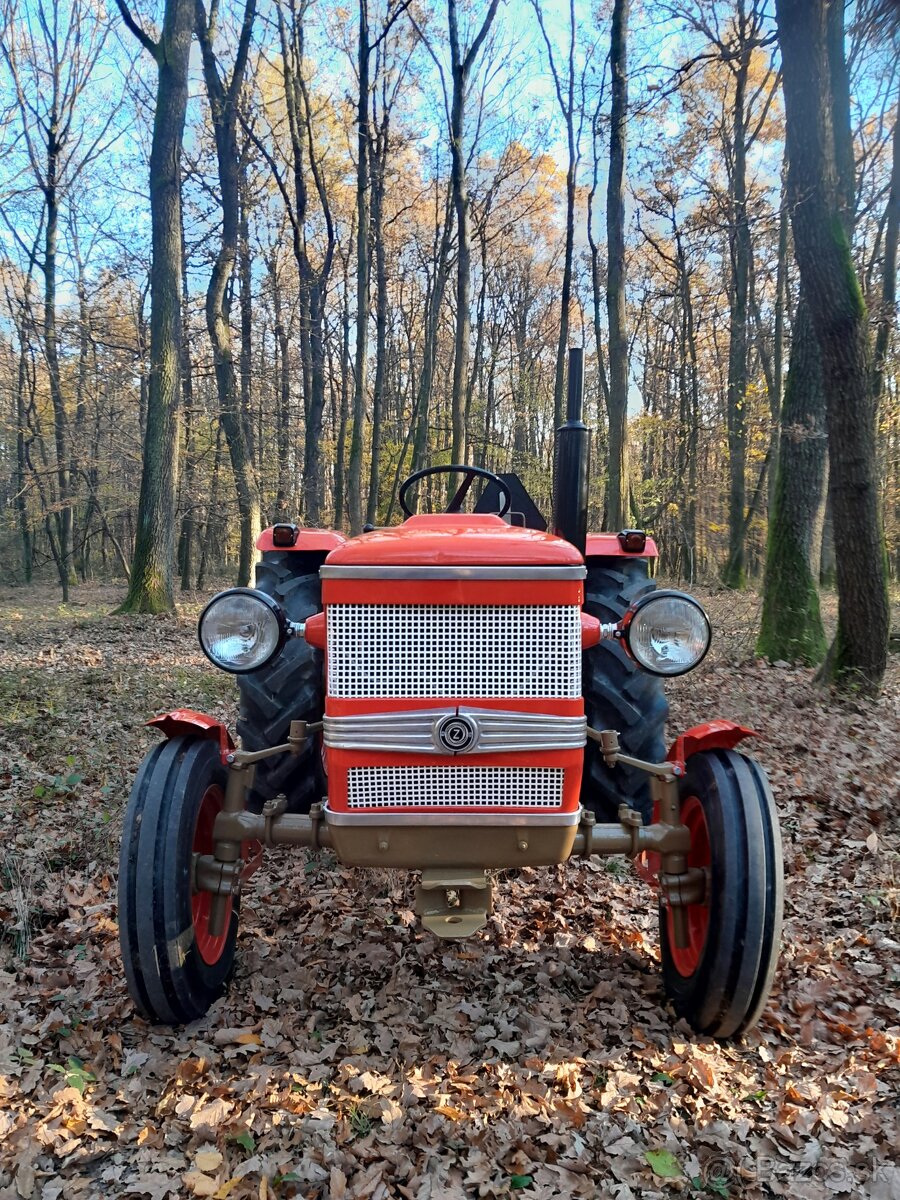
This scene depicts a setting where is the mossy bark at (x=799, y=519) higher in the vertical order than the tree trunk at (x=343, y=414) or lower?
lower

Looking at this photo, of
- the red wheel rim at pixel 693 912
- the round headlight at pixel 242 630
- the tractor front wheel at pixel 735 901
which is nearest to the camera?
the tractor front wheel at pixel 735 901

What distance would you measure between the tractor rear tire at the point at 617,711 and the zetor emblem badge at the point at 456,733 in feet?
2.77

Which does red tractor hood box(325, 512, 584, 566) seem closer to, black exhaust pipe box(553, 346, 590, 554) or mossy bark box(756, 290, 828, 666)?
black exhaust pipe box(553, 346, 590, 554)

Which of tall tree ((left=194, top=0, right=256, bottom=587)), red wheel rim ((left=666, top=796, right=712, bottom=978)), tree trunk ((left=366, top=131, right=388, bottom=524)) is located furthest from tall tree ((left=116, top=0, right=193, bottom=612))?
red wheel rim ((left=666, top=796, right=712, bottom=978))

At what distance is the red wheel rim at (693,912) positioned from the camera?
267 centimetres

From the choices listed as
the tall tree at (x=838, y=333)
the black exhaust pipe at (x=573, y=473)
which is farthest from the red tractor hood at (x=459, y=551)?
the tall tree at (x=838, y=333)

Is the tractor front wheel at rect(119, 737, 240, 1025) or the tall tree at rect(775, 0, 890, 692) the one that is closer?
the tractor front wheel at rect(119, 737, 240, 1025)

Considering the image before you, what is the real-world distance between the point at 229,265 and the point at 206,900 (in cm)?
1248

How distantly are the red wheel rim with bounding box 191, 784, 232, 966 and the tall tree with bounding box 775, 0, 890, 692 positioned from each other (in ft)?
16.1

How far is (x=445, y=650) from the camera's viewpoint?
2.20 m

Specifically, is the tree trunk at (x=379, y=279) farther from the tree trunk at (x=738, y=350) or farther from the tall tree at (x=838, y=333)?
the tall tree at (x=838, y=333)

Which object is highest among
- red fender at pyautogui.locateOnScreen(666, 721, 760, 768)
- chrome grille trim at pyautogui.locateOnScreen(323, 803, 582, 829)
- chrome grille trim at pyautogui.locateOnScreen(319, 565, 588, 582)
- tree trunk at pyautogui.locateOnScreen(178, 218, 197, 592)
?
tree trunk at pyautogui.locateOnScreen(178, 218, 197, 592)

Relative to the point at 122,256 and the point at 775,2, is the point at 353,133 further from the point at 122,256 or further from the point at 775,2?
the point at 775,2

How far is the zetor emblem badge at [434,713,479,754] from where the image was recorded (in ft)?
7.11
